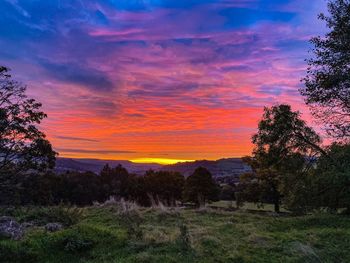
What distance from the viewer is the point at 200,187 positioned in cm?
6169

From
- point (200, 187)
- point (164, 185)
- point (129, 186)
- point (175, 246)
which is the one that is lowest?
point (175, 246)

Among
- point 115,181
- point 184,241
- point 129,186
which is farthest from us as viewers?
point 115,181

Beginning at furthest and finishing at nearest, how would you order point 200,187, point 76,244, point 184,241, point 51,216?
point 200,187, point 51,216, point 76,244, point 184,241

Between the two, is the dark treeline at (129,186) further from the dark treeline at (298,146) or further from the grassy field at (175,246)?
the grassy field at (175,246)

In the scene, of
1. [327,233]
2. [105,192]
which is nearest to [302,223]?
[327,233]

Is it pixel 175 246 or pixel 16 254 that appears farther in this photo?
pixel 175 246

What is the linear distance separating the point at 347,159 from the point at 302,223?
7.03 meters

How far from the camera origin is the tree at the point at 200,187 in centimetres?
6159

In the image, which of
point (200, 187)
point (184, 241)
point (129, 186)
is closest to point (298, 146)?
point (184, 241)

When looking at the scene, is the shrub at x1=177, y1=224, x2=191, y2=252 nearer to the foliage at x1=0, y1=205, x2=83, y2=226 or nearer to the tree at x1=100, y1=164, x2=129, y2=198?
the foliage at x1=0, y1=205, x2=83, y2=226

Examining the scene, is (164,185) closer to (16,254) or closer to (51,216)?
(51,216)

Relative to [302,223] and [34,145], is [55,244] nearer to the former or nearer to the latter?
[34,145]

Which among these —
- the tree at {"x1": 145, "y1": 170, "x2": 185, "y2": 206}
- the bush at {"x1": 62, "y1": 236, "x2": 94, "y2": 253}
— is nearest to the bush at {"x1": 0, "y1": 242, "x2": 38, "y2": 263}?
the bush at {"x1": 62, "y1": 236, "x2": 94, "y2": 253}

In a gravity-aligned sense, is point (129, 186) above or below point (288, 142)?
below
